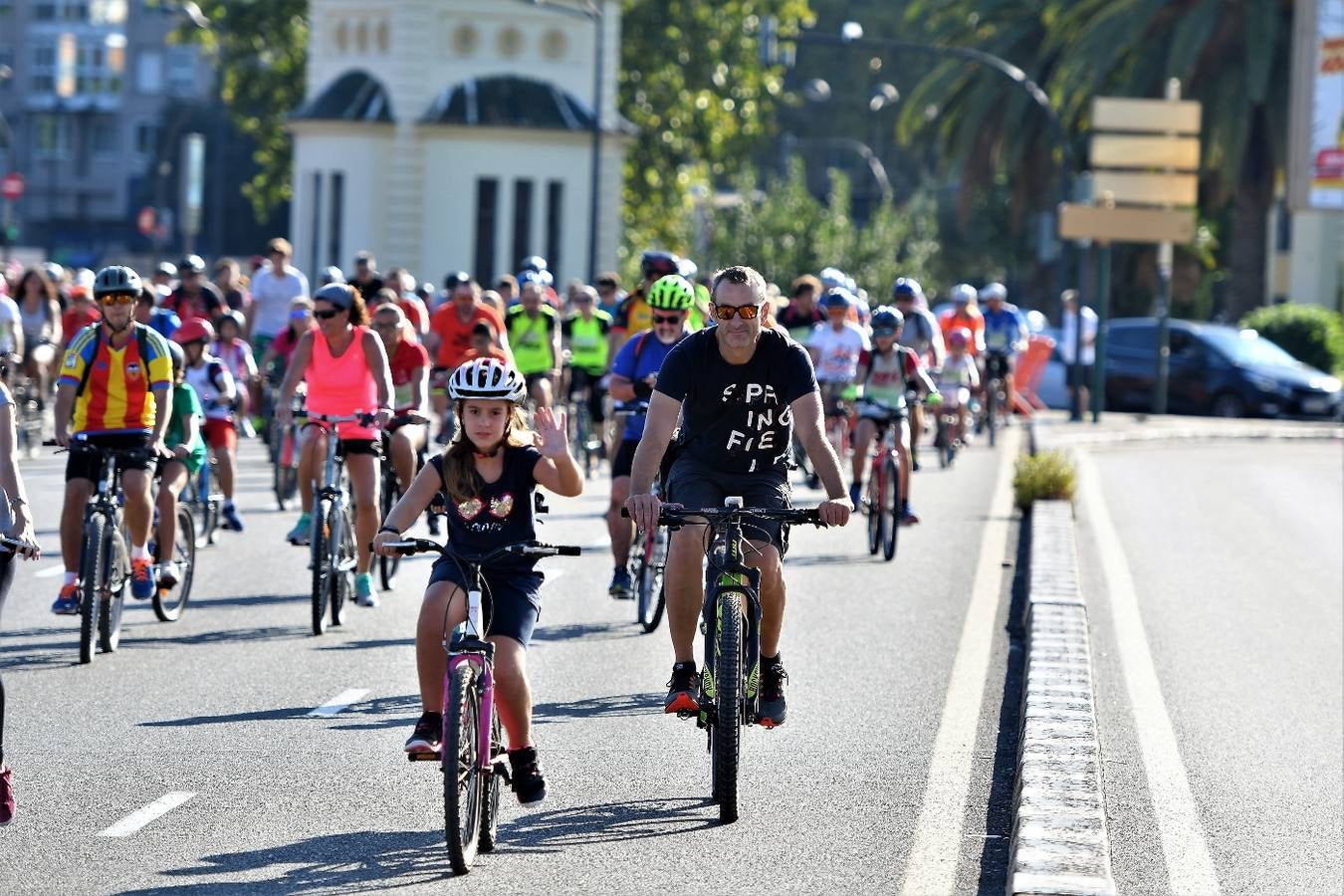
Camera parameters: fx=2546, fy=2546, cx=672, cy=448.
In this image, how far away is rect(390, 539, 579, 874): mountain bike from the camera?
676 cm

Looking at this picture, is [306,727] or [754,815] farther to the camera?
[306,727]

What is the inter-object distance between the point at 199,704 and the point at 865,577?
5.94 meters

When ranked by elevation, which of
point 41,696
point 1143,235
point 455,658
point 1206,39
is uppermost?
point 1206,39

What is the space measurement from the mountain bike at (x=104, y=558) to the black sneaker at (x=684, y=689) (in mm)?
3552

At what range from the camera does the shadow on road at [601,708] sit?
31.8 ft

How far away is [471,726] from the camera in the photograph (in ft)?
22.8

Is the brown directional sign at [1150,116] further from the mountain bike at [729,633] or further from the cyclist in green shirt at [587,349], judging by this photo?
the mountain bike at [729,633]

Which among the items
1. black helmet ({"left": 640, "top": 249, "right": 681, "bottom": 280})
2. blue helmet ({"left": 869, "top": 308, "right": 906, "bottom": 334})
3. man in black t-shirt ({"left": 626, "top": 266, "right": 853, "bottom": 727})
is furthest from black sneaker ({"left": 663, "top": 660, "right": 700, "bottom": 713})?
blue helmet ({"left": 869, "top": 308, "right": 906, "bottom": 334})

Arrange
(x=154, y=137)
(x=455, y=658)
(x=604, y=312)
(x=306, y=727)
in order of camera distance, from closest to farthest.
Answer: (x=455, y=658)
(x=306, y=727)
(x=604, y=312)
(x=154, y=137)

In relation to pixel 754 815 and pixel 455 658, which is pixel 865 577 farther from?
pixel 455 658

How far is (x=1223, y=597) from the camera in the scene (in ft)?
47.8

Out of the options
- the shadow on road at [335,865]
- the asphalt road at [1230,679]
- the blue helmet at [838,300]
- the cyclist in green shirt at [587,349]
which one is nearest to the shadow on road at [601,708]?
the asphalt road at [1230,679]

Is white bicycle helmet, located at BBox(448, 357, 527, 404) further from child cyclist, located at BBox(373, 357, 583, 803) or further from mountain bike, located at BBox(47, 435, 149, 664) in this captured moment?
mountain bike, located at BBox(47, 435, 149, 664)

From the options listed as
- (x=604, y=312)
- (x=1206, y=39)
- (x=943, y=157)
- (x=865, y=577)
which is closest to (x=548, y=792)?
(x=865, y=577)
